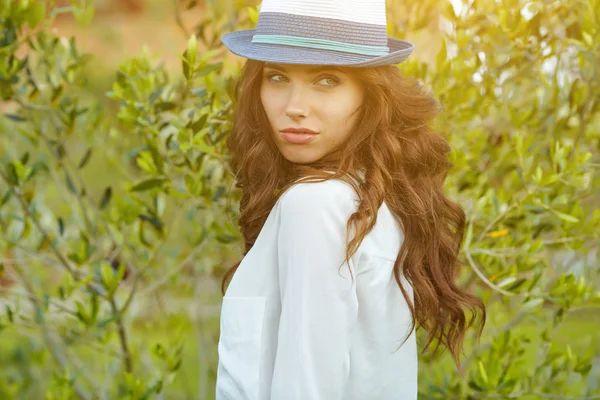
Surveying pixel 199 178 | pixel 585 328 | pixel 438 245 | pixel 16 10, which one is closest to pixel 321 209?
Result: pixel 438 245

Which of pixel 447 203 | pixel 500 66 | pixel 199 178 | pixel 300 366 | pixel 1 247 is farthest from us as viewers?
pixel 1 247

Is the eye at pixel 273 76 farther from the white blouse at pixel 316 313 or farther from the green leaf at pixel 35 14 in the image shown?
the green leaf at pixel 35 14

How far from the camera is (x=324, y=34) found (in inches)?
77.7

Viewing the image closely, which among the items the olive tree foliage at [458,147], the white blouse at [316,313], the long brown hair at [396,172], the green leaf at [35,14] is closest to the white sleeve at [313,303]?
the white blouse at [316,313]

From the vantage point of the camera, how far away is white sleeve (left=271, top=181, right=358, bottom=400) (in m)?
1.77

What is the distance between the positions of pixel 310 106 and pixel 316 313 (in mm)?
559

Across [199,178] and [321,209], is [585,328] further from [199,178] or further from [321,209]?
[321,209]

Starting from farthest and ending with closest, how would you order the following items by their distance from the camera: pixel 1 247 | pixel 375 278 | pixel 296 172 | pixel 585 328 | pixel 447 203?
pixel 585 328 → pixel 1 247 → pixel 447 203 → pixel 296 172 → pixel 375 278

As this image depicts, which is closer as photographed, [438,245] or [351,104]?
[351,104]

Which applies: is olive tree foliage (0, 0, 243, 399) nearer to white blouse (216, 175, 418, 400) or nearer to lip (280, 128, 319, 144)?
lip (280, 128, 319, 144)

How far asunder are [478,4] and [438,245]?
105 cm

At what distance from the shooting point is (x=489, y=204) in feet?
9.17

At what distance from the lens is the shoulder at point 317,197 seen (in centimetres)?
181

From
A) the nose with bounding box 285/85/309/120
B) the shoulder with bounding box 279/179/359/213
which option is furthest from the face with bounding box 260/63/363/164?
the shoulder with bounding box 279/179/359/213
